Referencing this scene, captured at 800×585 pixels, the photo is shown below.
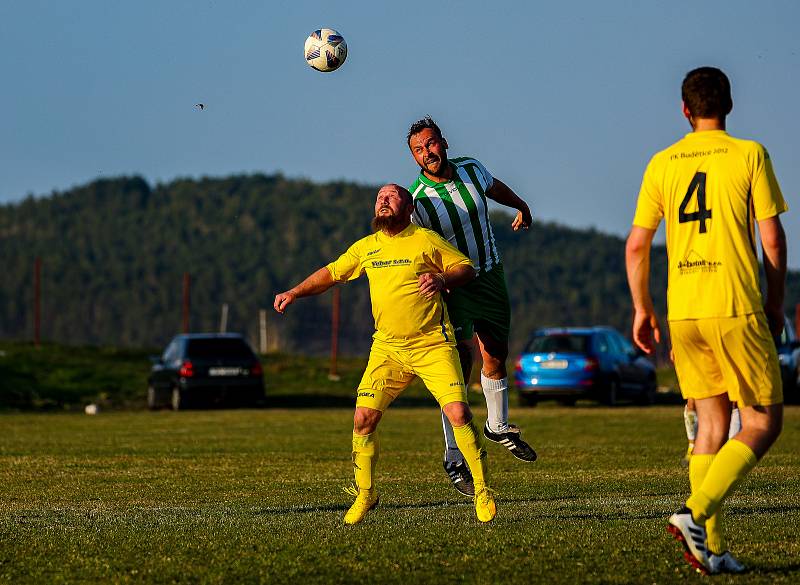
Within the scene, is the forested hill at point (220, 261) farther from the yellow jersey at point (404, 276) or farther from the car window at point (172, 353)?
the yellow jersey at point (404, 276)

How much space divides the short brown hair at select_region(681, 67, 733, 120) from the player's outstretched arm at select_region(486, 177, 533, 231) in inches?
148

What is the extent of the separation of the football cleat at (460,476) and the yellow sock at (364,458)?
116 centimetres

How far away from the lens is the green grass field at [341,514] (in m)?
7.16

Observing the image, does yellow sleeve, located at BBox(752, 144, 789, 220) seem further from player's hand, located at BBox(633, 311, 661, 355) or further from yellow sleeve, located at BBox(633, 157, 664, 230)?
player's hand, located at BBox(633, 311, 661, 355)

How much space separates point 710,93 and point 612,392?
24890 millimetres

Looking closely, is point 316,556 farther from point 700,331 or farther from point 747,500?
point 747,500

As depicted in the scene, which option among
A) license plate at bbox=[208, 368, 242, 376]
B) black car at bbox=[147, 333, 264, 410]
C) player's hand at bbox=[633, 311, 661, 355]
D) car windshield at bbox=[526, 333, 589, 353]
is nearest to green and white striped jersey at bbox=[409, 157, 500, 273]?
player's hand at bbox=[633, 311, 661, 355]

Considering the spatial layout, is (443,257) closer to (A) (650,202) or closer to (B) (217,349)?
(A) (650,202)

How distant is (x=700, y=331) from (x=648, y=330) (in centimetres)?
43

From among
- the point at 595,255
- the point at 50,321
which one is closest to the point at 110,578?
the point at 50,321

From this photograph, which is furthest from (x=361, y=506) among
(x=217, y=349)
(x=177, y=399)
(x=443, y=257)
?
(x=177, y=399)

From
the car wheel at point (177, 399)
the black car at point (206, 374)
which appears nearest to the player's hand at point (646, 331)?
the black car at point (206, 374)

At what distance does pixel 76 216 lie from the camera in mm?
151750

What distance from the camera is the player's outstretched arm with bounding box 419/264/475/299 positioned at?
344 inches
